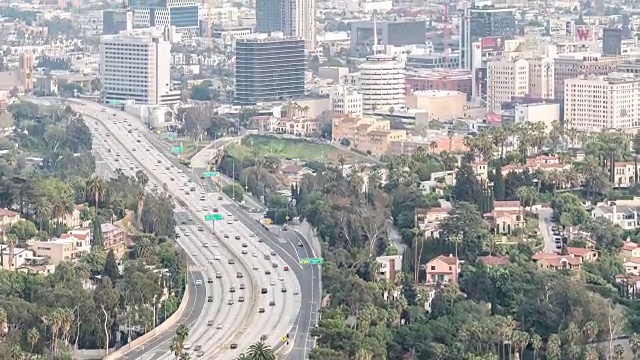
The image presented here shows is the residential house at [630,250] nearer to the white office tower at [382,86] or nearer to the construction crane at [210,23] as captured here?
the white office tower at [382,86]

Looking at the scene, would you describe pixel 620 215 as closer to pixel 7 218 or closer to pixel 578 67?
pixel 7 218

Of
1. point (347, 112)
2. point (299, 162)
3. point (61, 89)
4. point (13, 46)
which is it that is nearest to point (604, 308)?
point (299, 162)

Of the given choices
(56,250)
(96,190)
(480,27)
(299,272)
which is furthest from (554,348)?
(480,27)

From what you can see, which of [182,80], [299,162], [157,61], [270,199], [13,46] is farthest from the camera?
[13,46]

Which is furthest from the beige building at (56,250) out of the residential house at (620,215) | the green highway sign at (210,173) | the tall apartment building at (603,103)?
the tall apartment building at (603,103)

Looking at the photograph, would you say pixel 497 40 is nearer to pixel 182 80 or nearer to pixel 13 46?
pixel 182 80

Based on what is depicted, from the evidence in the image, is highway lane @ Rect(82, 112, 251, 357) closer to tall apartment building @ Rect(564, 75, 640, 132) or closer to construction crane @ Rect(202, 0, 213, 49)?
tall apartment building @ Rect(564, 75, 640, 132)

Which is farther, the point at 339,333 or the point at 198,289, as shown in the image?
the point at 198,289
